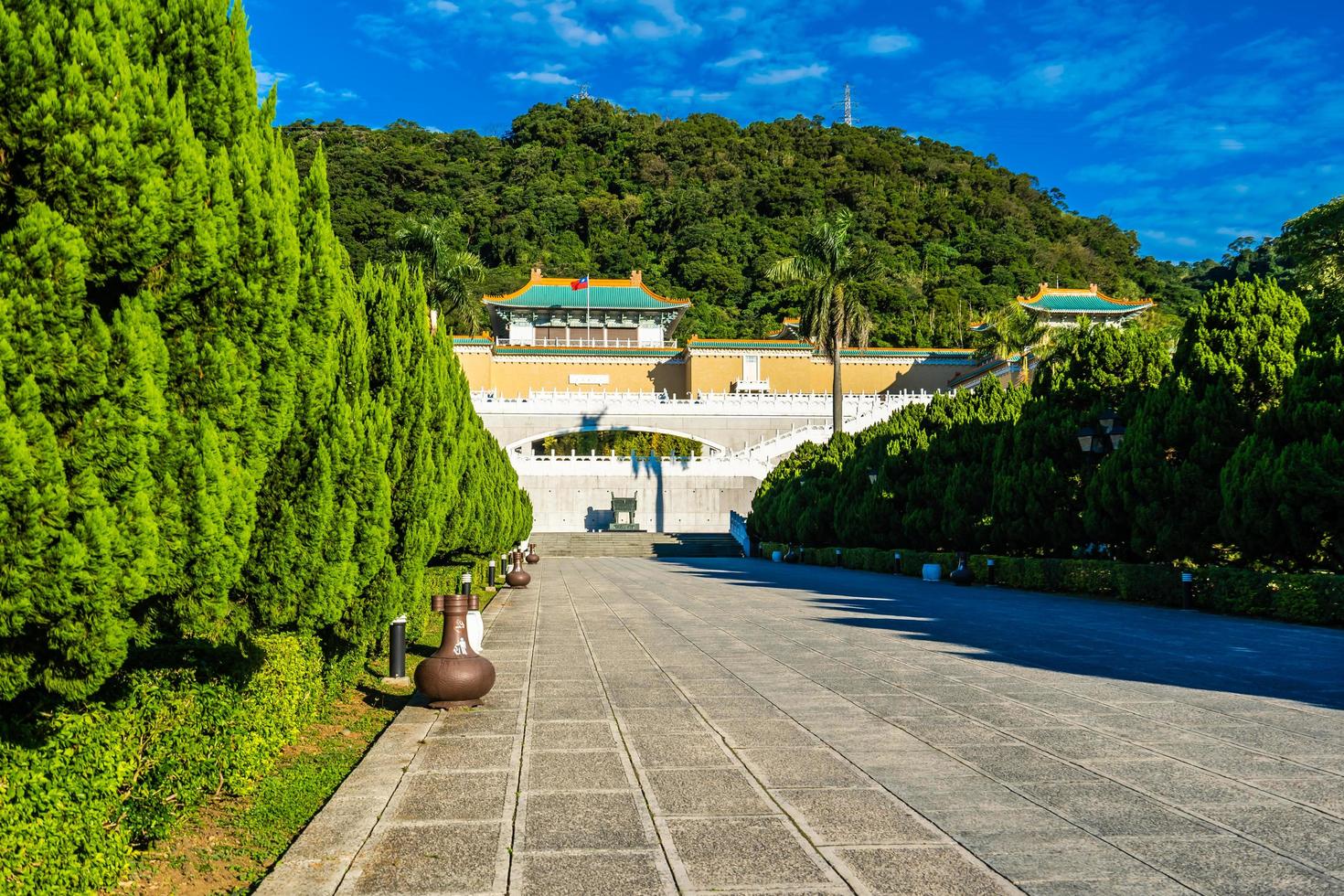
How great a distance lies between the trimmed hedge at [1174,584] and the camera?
482 inches

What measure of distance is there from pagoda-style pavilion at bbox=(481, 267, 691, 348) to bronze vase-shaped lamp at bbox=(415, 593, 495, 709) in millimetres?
56473

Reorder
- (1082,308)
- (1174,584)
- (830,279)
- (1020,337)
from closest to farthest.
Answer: (1174,584), (830,279), (1020,337), (1082,308)

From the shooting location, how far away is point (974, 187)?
319 ft

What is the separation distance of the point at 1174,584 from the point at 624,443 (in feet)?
138

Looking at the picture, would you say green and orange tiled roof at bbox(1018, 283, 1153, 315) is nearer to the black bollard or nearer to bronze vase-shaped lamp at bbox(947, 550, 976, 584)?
bronze vase-shaped lamp at bbox(947, 550, 976, 584)

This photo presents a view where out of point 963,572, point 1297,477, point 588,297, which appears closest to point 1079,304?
point 588,297

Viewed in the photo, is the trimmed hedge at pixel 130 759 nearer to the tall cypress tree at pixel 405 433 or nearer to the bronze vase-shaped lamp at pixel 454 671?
the bronze vase-shaped lamp at pixel 454 671

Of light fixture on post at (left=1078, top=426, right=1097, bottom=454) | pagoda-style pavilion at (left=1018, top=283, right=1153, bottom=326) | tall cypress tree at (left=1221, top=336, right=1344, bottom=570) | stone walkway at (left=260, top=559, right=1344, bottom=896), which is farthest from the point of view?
pagoda-style pavilion at (left=1018, top=283, right=1153, bottom=326)

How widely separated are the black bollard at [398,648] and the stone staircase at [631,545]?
1188 inches

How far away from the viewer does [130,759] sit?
160 inches

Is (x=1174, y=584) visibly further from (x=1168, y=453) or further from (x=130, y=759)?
(x=130, y=759)

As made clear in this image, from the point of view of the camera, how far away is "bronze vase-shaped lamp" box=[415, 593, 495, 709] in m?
7.18

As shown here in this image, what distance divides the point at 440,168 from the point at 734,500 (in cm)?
5399

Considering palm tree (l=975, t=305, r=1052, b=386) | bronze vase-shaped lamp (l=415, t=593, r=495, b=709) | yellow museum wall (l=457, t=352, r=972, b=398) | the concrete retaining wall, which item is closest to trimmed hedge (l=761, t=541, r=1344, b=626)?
bronze vase-shaped lamp (l=415, t=593, r=495, b=709)
